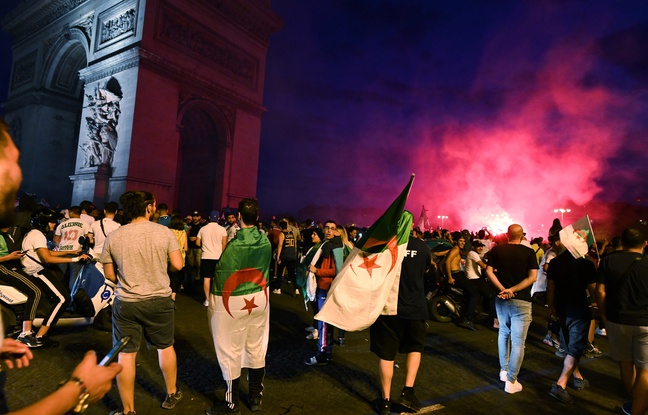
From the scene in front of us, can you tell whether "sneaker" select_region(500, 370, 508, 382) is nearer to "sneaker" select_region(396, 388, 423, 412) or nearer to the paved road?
the paved road

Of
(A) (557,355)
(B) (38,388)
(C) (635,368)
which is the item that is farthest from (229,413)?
(A) (557,355)

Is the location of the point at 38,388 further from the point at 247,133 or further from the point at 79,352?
the point at 247,133

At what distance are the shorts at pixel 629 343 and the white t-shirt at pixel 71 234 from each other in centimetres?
717

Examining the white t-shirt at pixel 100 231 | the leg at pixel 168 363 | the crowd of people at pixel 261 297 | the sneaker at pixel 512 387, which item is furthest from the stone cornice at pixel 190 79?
the sneaker at pixel 512 387

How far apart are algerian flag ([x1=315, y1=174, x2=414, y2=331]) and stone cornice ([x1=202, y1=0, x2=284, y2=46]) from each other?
22.3 m

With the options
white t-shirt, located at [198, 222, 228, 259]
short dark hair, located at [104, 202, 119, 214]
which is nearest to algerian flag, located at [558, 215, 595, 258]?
white t-shirt, located at [198, 222, 228, 259]

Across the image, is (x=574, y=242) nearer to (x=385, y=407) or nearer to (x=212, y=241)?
(x=385, y=407)

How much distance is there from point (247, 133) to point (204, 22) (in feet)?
22.4

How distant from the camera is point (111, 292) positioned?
5.62 metres

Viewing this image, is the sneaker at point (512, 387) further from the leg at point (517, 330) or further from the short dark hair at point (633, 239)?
the short dark hair at point (633, 239)

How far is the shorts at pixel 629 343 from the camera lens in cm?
353

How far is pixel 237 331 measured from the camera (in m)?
3.44

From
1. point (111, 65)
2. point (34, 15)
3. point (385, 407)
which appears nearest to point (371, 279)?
point (385, 407)

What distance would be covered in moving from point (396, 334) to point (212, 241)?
4.66 meters
